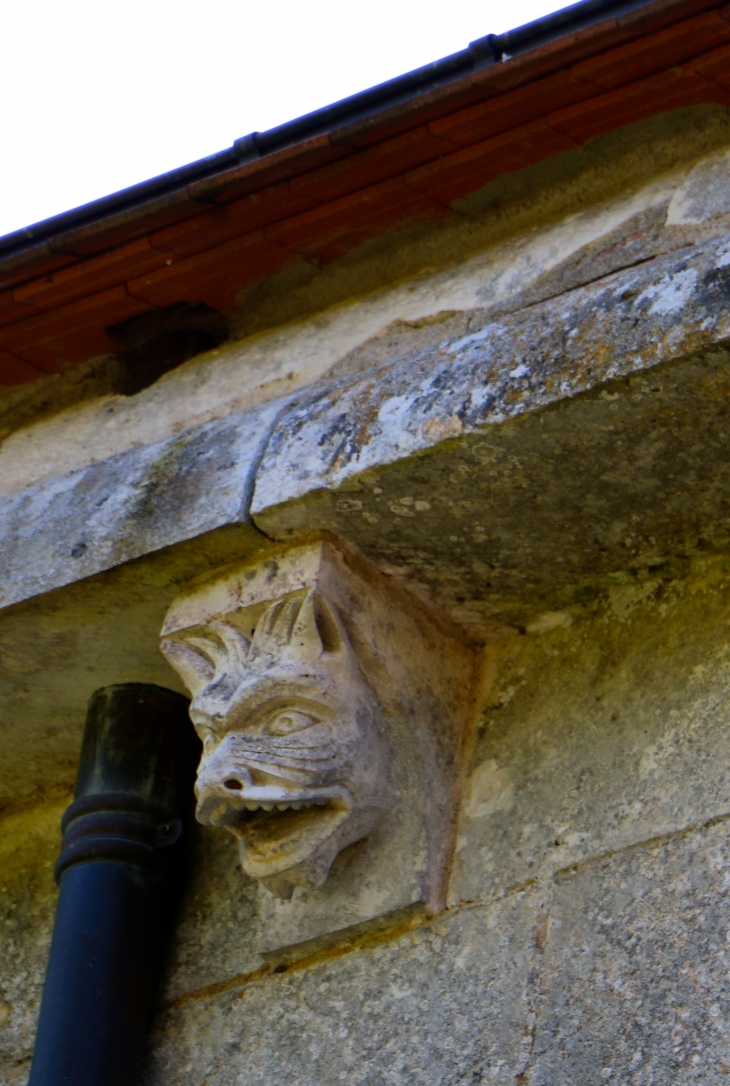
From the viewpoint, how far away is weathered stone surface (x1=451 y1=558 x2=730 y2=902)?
8.42 ft

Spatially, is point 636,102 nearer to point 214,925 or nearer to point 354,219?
point 354,219

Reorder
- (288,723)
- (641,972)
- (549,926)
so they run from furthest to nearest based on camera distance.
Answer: (288,723), (549,926), (641,972)

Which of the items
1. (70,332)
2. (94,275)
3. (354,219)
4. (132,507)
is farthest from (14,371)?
(354,219)

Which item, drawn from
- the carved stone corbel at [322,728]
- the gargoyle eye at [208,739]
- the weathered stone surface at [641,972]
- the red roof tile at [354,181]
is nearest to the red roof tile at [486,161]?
the red roof tile at [354,181]

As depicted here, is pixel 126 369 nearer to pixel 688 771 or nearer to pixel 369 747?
pixel 369 747

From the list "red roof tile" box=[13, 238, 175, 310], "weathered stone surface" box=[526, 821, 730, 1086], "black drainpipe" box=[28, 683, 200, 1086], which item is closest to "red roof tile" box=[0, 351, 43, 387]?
"red roof tile" box=[13, 238, 175, 310]

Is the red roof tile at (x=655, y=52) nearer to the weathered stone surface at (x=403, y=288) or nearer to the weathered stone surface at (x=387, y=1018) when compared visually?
the weathered stone surface at (x=403, y=288)

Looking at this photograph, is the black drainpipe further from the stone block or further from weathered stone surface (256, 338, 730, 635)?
the stone block

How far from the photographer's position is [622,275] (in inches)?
103

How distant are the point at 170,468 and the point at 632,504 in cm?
97

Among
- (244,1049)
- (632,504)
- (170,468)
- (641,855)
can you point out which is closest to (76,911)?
(244,1049)

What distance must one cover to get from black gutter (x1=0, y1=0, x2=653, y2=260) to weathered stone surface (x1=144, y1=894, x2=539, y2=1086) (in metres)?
1.58

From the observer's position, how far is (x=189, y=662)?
2.84 meters

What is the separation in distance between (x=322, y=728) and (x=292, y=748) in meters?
0.08
